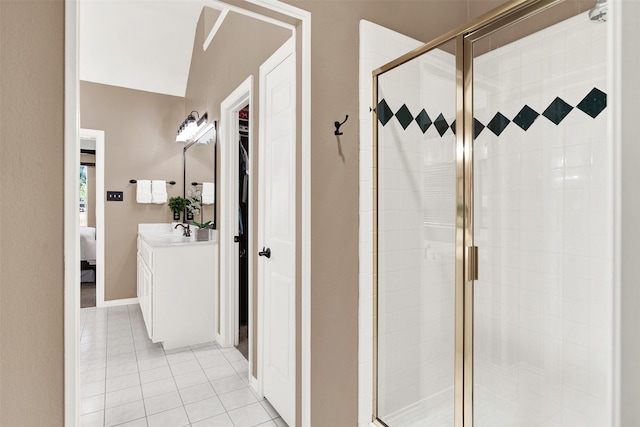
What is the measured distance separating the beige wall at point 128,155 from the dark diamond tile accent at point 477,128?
3.94 meters

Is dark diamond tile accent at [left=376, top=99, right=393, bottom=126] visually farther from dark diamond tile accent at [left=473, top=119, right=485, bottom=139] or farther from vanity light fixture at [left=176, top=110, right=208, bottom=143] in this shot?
vanity light fixture at [left=176, top=110, right=208, bottom=143]

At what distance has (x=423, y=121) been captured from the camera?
5.80 ft

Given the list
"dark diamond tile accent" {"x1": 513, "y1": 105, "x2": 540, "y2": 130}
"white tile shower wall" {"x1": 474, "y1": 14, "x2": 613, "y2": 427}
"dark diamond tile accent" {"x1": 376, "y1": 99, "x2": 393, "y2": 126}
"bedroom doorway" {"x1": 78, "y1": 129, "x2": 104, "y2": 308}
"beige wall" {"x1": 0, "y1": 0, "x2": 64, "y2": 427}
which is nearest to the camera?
"beige wall" {"x1": 0, "y1": 0, "x2": 64, "y2": 427}

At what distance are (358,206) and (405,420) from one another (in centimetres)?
110

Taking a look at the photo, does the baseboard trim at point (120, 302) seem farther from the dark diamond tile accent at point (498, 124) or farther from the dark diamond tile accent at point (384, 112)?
the dark diamond tile accent at point (498, 124)

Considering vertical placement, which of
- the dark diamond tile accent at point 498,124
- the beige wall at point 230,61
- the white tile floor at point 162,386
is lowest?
the white tile floor at point 162,386

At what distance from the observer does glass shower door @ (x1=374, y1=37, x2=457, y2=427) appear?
5.49 ft

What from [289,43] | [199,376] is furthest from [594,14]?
[199,376]

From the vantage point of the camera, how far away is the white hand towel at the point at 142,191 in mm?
4254

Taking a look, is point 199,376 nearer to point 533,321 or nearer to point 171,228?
point 533,321

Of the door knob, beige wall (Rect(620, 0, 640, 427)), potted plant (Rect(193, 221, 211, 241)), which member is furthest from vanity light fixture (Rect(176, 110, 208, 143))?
beige wall (Rect(620, 0, 640, 427))

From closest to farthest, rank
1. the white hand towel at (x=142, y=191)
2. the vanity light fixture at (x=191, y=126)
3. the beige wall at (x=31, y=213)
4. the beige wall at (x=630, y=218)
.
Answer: the beige wall at (x=630, y=218) < the beige wall at (x=31, y=213) < the vanity light fixture at (x=191, y=126) < the white hand towel at (x=142, y=191)

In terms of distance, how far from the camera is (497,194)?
5.38 feet

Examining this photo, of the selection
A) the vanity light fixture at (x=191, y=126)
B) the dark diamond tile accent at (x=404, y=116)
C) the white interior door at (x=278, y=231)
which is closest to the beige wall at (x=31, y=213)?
the white interior door at (x=278, y=231)
